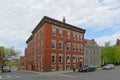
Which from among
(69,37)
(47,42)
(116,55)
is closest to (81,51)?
(69,37)

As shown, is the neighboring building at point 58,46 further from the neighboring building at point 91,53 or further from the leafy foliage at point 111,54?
the leafy foliage at point 111,54

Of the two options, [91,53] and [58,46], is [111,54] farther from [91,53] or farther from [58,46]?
[58,46]

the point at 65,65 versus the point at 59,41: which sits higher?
the point at 59,41

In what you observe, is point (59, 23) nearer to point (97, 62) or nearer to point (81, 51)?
point (81, 51)

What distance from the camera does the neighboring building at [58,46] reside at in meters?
52.9

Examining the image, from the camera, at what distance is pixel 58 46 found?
185ft

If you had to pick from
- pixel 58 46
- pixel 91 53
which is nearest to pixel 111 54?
pixel 91 53

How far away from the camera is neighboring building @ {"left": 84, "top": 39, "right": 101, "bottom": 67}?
7600 centimetres

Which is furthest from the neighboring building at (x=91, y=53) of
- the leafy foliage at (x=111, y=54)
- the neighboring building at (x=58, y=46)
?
the leafy foliage at (x=111, y=54)

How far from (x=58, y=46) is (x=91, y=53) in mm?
25423

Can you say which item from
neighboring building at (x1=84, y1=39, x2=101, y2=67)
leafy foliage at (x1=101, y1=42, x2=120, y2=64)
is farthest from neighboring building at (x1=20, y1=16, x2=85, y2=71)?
leafy foliage at (x1=101, y1=42, x2=120, y2=64)

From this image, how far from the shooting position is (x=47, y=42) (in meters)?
53.1

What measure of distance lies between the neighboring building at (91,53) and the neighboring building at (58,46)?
1001 cm

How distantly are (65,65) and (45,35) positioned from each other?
9545 mm
